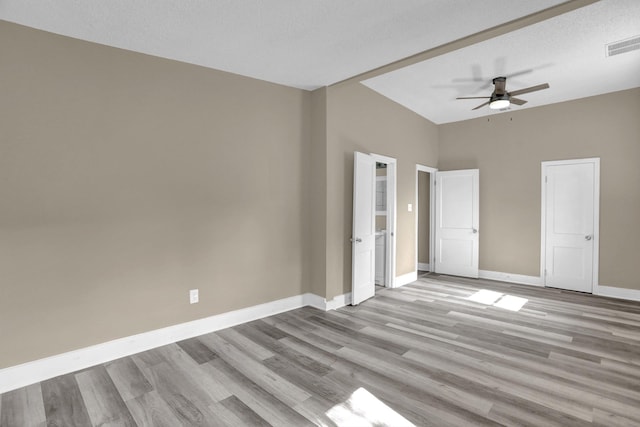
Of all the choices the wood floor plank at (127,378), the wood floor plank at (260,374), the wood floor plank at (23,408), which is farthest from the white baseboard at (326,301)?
the wood floor plank at (23,408)

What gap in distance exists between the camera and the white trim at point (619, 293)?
4.71 metres

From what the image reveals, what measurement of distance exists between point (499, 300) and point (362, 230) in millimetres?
2285

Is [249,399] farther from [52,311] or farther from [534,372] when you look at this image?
[534,372]

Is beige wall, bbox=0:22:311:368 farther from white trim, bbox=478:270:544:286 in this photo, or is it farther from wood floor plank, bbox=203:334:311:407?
white trim, bbox=478:270:544:286

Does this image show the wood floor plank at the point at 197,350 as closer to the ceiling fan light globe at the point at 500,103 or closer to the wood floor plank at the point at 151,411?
the wood floor plank at the point at 151,411

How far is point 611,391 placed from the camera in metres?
2.39

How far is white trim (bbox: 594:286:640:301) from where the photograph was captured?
4.71 metres

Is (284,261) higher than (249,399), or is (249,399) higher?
(284,261)

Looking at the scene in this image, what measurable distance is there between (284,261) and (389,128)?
9.10 feet

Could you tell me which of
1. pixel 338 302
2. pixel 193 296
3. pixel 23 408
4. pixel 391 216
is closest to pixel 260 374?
pixel 193 296

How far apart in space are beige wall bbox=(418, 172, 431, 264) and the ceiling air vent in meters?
3.64

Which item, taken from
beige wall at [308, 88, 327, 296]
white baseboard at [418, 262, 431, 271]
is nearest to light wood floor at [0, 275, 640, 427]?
beige wall at [308, 88, 327, 296]

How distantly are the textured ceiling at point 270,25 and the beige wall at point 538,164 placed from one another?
11.9 feet

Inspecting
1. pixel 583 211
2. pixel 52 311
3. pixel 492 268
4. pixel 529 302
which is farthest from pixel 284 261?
pixel 583 211
